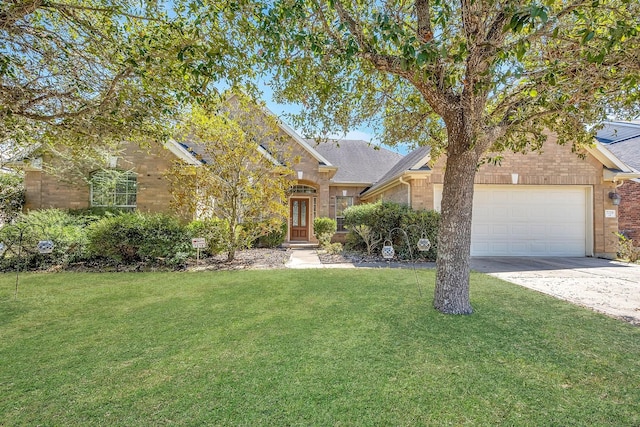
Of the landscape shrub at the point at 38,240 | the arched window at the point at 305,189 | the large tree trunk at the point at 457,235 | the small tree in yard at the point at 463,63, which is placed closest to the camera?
the small tree in yard at the point at 463,63

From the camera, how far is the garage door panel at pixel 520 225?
11.0 m

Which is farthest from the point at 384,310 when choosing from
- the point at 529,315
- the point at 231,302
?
the point at 231,302

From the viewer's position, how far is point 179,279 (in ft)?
22.9

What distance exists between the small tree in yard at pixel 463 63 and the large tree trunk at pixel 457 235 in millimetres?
15

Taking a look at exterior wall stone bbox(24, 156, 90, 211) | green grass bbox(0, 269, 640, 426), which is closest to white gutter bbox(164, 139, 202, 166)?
exterior wall stone bbox(24, 156, 90, 211)

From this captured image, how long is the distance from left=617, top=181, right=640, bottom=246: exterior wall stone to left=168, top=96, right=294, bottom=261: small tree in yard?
14038mm

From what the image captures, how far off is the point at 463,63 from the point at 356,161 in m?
14.6

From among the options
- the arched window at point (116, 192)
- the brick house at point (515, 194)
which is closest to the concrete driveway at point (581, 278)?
the brick house at point (515, 194)

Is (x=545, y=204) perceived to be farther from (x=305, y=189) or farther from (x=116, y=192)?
(x=116, y=192)

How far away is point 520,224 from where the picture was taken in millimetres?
11008

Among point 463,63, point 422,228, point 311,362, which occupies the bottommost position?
point 311,362

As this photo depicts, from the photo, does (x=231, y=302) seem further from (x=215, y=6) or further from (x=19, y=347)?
(x=215, y=6)

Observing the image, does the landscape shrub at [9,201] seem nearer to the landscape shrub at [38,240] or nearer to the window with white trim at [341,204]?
the landscape shrub at [38,240]

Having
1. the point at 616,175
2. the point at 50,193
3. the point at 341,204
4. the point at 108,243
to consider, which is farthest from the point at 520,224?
the point at 50,193
